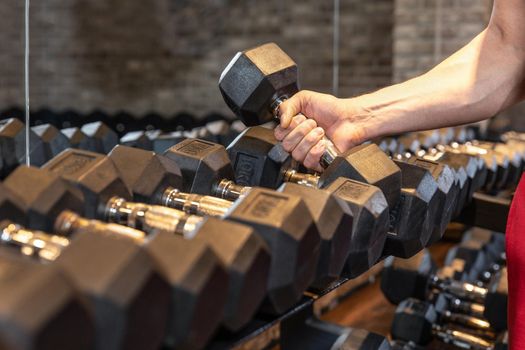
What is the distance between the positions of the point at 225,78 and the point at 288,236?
0.60 metres

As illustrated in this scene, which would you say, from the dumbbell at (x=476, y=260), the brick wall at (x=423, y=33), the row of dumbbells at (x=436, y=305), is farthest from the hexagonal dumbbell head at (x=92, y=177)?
the brick wall at (x=423, y=33)

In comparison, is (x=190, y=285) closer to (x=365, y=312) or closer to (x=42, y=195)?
(x=42, y=195)

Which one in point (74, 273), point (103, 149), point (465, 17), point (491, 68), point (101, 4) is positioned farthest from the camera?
point (465, 17)

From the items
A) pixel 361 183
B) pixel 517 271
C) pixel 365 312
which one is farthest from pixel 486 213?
pixel 365 312

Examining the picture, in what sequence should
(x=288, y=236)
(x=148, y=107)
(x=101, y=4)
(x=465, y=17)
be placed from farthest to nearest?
(x=465, y=17) → (x=148, y=107) → (x=101, y=4) → (x=288, y=236)

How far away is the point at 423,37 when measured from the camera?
12.3 ft

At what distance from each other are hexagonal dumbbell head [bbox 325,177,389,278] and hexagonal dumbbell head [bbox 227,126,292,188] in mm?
257

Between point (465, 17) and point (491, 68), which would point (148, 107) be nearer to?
point (491, 68)

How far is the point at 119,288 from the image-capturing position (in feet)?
1.69

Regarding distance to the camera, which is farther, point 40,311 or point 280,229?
point 280,229

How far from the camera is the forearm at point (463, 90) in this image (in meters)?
1.23

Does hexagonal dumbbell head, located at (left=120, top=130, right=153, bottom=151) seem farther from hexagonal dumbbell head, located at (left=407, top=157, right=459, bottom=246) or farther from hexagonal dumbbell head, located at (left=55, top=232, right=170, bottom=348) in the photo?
hexagonal dumbbell head, located at (left=55, top=232, right=170, bottom=348)

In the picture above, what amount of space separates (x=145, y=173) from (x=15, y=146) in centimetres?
45

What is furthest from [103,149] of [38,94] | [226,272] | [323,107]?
[226,272]
